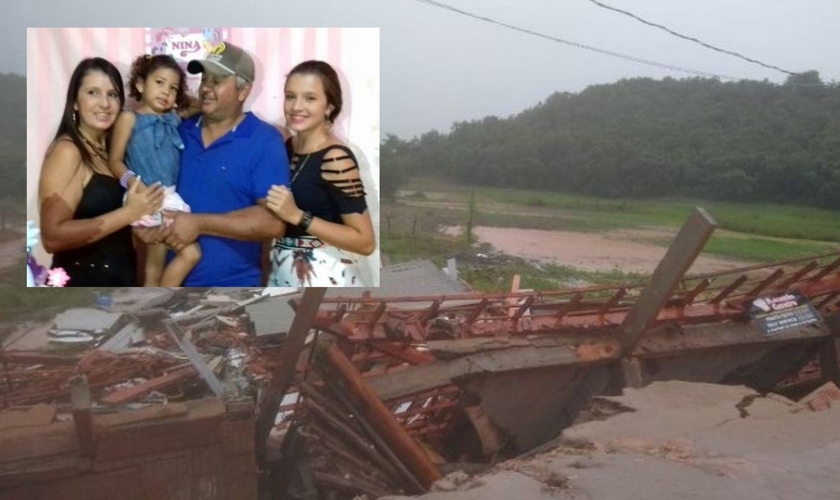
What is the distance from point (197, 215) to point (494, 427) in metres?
2.02

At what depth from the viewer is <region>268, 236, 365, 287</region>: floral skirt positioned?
19.0 feet

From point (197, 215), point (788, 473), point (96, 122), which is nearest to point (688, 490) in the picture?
point (788, 473)

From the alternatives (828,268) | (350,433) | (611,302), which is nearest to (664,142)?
(611,302)

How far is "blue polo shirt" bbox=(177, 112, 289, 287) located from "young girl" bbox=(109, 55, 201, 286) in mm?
66

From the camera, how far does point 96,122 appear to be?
562 cm

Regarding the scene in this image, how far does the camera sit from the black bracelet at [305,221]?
5.76 m

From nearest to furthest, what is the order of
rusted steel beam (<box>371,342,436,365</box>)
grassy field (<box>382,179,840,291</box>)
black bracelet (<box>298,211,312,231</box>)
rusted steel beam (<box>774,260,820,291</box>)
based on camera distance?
1. black bracelet (<box>298,211,312,231</box>)
2. rusted steel beam (<box>371,342,436,365</box>)
3. grassy field (<box>382,179,840,291</box>)
4. rusted steel beam (<box>774,260,820,291</box>)

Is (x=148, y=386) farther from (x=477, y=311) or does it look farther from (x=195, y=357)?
(x=477, y=311)

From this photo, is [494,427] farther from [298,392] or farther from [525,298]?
[298,392]

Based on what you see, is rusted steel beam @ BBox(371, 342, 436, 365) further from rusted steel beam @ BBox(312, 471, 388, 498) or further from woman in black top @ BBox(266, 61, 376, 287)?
rusted steel beam @ BBox(312, 471, 388, 498)

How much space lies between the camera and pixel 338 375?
5.94m

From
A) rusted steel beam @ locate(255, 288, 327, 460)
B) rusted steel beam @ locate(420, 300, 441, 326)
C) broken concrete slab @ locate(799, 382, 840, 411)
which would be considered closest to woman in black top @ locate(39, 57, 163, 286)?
rusted steel beam @ locate(255, 288, 327, 460)

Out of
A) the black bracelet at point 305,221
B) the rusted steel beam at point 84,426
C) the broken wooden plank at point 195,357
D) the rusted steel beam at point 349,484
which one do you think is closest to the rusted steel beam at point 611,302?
the rusted steel beam at point 349,484

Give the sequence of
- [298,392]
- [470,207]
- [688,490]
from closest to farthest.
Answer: [688,490] → [298,392] → [470,207]
